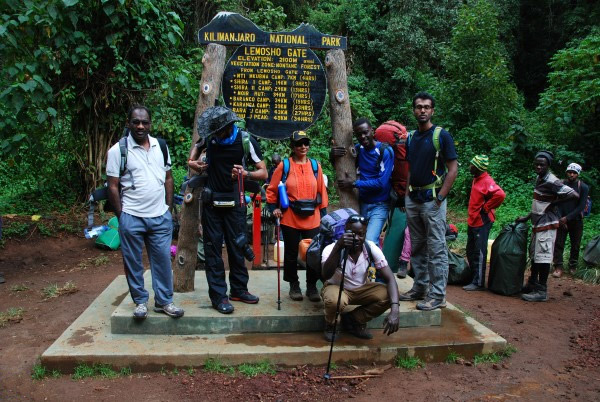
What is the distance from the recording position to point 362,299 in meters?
4.57

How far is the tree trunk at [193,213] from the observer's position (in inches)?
213

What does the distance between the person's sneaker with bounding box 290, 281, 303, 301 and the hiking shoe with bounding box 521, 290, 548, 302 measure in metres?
3.17

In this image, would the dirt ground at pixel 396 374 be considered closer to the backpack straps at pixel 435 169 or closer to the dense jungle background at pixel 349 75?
the backpack straps at pixel 435 169

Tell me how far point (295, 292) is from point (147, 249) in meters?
1.54

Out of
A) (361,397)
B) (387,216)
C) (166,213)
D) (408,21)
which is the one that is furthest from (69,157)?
(408,21)

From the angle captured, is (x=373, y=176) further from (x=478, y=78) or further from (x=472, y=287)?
(x=478, y=78)

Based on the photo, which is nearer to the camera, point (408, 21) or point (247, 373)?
point (247, 373)

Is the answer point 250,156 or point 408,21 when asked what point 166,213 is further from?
point 408,21

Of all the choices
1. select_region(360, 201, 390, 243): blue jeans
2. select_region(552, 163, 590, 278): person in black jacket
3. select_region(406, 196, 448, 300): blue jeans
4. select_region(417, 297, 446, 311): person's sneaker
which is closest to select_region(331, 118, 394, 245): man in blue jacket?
select_region(360, 201, 390, 243): blue jeans

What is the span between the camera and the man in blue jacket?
538 centimetres

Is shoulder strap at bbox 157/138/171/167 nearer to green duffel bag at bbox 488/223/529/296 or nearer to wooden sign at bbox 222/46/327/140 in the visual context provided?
wooden sign at bbox 222/46/327/140

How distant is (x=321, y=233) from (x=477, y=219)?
325 cm

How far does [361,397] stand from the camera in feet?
13.3

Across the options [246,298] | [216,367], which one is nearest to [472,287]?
[246,298]
